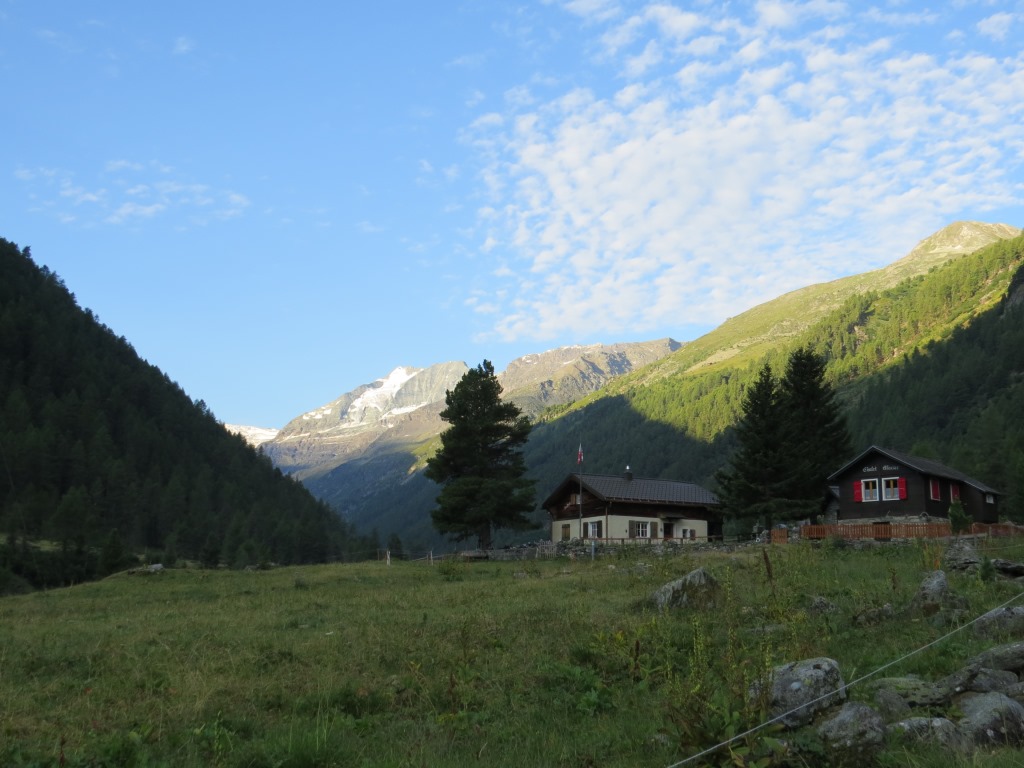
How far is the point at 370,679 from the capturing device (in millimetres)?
13898

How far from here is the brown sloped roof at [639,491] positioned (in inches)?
2391

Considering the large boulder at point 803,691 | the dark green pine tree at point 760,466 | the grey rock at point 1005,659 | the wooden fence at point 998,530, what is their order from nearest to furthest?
the large boulder at point 803,691, the grey rock at point 1005,659, the wooden fence at point 998,530, the dark green pine tree at point 760,466

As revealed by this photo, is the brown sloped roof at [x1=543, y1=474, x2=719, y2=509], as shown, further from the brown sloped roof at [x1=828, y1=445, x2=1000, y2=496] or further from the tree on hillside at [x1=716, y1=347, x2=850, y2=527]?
the brown sloped roof at [x1=828, y1=445, x2=1000, y2=496]

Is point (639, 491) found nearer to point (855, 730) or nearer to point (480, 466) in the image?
point (480, 466)

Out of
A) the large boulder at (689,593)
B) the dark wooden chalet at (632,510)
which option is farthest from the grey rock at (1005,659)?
the dark wooden chalet at (632,510)

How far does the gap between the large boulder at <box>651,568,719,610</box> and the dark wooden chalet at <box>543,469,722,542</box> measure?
36.3 m

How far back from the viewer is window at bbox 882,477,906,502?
190 ft

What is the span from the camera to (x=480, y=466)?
2330 inches

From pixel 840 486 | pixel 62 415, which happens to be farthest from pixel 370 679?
pixel 62 415

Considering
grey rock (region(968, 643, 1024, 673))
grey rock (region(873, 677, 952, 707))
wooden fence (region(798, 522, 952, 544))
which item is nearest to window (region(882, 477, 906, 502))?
wooden fence (region(798, 522, 952, 544))

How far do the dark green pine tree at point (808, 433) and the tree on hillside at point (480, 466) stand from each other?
18.8 m

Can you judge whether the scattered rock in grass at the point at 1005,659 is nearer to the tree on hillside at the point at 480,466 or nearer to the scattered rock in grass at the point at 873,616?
the scattered rock in grass at the point at 873,616

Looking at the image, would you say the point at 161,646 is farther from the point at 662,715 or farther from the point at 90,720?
the point at 662,715

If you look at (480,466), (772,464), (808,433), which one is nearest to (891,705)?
(772,464)
